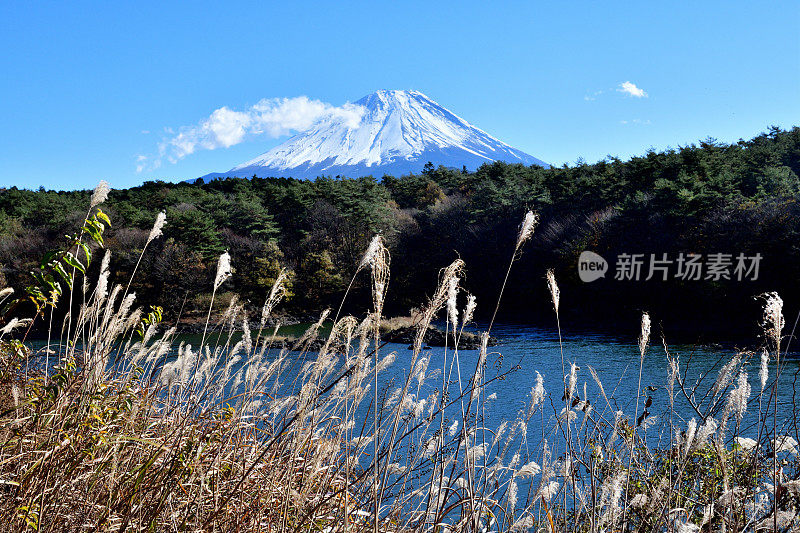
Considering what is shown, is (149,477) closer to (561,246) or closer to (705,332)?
(705,332)

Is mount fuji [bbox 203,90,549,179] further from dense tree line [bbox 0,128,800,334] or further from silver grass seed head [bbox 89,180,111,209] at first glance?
silver grass seed head [bbox 89,180,111,209]

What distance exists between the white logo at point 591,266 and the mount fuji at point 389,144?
96.5m

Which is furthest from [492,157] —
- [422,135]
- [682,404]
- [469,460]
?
[469,460]

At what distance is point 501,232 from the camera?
39.1 m

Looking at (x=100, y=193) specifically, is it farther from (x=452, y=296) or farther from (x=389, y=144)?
(x=389, y=144)

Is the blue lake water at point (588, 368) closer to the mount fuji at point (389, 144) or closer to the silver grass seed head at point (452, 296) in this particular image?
the silver grass seed head at point (452, 296)

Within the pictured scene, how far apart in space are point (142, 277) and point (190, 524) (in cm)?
3553

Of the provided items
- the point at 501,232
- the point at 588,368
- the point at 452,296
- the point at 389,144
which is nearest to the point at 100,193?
the point at 452,296

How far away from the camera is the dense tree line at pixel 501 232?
86.6 feet

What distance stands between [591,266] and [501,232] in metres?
8.27

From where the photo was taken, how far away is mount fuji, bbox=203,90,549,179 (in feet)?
433

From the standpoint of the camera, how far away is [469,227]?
132ft

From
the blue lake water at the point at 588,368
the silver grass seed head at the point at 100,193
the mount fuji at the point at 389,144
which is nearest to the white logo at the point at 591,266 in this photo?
the blue lake water at the point at 588,368

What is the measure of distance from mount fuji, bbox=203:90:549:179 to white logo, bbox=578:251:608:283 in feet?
317
